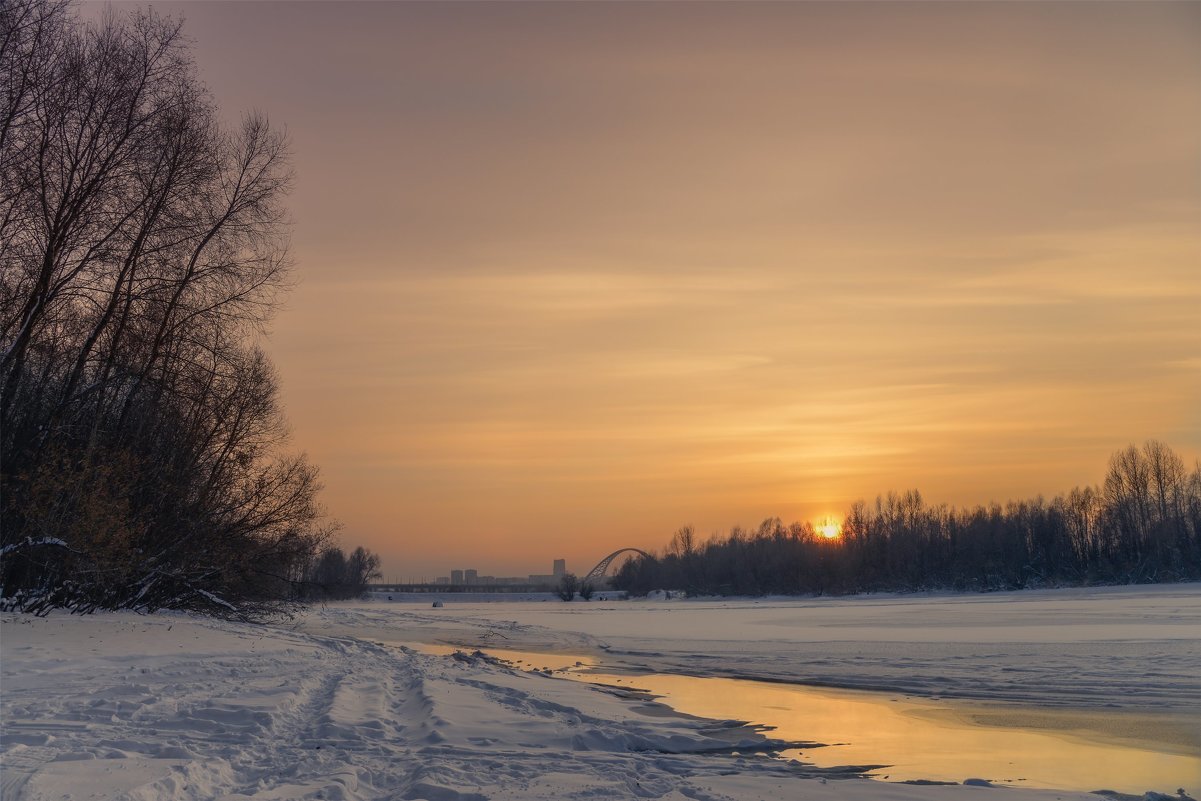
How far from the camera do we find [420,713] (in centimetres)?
1088

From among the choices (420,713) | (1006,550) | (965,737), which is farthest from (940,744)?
(1006,550)

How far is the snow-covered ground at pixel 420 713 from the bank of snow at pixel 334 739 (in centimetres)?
3

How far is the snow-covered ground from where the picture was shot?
275 inches

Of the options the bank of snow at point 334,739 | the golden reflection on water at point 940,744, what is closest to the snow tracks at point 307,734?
the bank of snow at point 334,739

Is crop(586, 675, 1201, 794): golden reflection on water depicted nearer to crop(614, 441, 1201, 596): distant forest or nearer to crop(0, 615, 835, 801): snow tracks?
crop(0, 615, 835, 801): snow tracks

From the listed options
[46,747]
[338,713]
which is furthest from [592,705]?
[46,747]

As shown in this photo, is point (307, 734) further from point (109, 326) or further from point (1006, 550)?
point (1006, 550)

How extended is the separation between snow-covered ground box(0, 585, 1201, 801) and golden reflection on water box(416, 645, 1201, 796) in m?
0.33

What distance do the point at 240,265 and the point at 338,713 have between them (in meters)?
13.6

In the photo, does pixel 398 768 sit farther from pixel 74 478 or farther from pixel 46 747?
pixel 74 478

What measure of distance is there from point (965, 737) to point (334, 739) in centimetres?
745

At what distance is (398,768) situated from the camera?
25.3 ft

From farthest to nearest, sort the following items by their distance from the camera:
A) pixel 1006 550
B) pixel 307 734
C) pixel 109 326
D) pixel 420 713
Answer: pixel 1006 550 → pixel 109 326 → pixel 420 713 → pixel 307 734

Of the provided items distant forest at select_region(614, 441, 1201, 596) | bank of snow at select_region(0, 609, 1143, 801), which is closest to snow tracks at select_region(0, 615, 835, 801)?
bank of snow at select_region(0, 609, 1143, 801)
